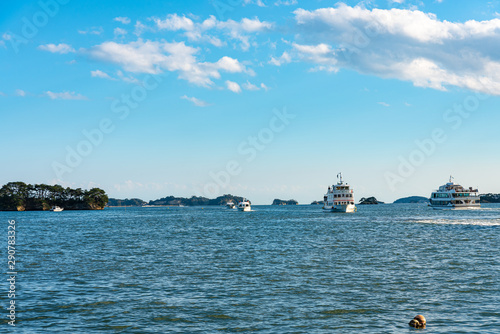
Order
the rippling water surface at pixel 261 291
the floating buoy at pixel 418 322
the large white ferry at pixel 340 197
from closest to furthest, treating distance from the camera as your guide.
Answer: the floating buoy at pixel 418 322, the rippling water surface at pixel 261 291, the large white ferry at pixel 340 197

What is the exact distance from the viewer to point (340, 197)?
499ft

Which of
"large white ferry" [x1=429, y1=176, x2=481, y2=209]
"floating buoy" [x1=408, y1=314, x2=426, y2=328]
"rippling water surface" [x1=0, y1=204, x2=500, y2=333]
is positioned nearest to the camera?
"floating buoy" [x1=408, y1=314, x2=426, y2=328]

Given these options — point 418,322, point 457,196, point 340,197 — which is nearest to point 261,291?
point 418,322

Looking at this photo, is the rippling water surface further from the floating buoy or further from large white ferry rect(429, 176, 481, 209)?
large white ferry rect(429, 176, 481, 209)

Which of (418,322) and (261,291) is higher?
(418,322)

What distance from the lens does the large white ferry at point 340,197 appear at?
14738 cm

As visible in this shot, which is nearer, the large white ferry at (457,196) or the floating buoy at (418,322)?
the floating buoy at (418,322)

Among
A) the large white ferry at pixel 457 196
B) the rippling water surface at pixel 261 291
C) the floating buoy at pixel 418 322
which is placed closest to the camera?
the floating buoy at pixel 418 322

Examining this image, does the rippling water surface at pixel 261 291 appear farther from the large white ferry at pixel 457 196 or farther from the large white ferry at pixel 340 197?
the large white ferry at pixel 457 196

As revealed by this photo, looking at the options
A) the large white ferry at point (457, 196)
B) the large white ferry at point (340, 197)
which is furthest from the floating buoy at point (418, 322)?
the large white ferry at point (457, 196)

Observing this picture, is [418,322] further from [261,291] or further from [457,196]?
[457,196]

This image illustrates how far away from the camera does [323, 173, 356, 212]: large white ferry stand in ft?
484

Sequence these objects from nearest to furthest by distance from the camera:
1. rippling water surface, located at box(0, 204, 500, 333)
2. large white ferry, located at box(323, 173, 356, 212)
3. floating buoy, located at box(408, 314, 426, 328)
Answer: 1. floating buoy, located at box(408, 314, 426, 328)
2. rippling water surface, located at box(0, 204, 500, 333)
3. large white ferry, located at box(323, 173, 356, 212)

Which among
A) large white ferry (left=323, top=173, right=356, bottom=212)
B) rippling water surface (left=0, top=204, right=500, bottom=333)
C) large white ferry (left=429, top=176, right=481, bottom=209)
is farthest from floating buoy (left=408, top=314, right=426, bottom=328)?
large white ferry (left=429, top=176, right=481, bottom=209)
